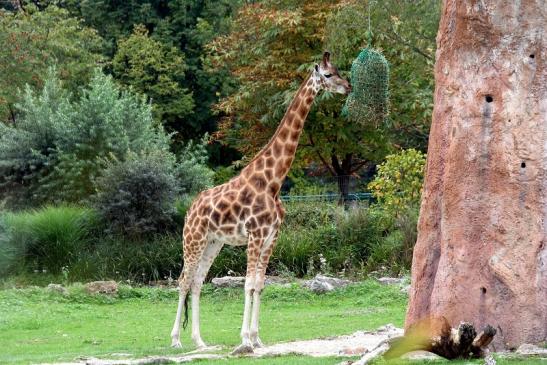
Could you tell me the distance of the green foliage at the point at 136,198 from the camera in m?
21.2

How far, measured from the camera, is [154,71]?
127 feet

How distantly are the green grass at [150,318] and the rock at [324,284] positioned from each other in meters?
0.16

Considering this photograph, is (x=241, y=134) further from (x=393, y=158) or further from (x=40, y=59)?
(x=393, y=158)

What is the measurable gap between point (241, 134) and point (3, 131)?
993cm

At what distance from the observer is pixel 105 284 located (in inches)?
712

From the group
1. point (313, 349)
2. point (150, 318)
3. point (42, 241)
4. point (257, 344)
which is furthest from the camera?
point (42, 241)

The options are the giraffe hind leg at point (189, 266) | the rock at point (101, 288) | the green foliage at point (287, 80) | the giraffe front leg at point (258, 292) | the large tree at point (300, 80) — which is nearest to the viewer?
the giraffe front leg at point (258, 292)

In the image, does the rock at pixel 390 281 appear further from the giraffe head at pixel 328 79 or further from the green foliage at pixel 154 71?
the green foliage at pixel 154 71

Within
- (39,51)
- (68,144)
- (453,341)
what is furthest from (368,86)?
(39,51)

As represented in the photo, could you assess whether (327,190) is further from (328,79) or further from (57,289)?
(328,79)

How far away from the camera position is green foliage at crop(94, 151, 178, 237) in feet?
69.5

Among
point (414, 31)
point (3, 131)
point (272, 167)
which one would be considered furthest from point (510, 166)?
point (3, 131)

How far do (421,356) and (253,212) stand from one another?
3.40 m

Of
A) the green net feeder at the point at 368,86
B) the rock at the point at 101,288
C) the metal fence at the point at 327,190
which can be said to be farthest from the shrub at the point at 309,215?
the green net feeder at the point at 368,86
